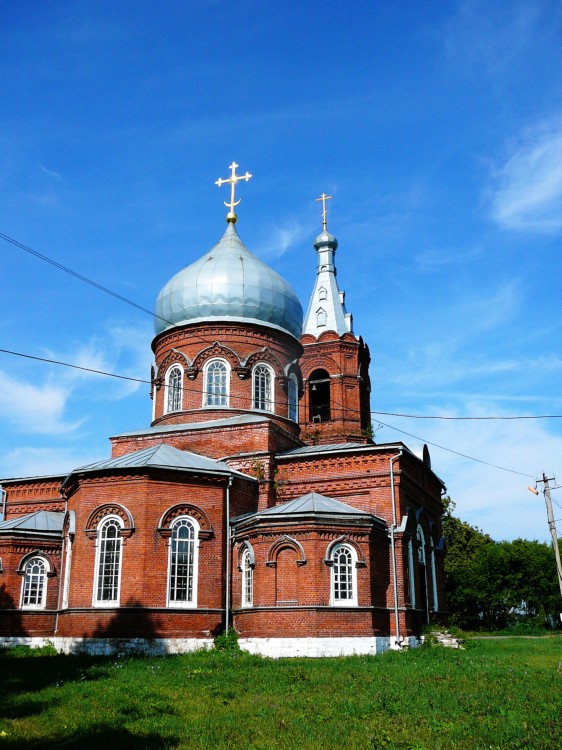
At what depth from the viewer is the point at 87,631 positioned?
57.7ft

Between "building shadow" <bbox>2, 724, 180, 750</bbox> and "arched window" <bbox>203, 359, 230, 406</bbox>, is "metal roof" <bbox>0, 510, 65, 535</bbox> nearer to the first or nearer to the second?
"arched window" <bbox>203, 359, 230, 406</bbox>

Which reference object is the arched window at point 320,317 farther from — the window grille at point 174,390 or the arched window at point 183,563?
the arched window at point 183,563

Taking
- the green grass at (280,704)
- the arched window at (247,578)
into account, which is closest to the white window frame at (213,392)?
the arched window at (247,578)

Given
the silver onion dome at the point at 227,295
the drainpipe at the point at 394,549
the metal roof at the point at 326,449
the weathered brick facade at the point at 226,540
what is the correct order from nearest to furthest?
the weathered brick facade at the point at 226,540 → the drainpipe at the point at 394,549 → the metal roof at the point at 326,449 → the silver onion dome at the point at 227,295

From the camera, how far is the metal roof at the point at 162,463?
1852cm

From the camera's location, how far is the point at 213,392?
23.9m

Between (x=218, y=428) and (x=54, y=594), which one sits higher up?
(x=218, y=428)

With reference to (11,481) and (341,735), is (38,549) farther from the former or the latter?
(341,735)

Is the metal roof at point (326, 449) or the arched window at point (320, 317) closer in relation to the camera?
the metal roof at point (326, 449)

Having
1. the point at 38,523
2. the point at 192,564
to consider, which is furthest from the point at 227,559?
the point at 38,523

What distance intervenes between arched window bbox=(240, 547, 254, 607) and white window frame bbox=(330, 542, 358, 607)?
198 cm

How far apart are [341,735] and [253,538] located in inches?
404

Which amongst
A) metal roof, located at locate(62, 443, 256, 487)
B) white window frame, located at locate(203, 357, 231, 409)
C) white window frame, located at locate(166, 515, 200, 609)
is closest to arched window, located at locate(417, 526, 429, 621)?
metal roof, located at locate(62, 443, 256, 487)

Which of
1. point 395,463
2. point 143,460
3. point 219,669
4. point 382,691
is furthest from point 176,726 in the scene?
point 395,463
